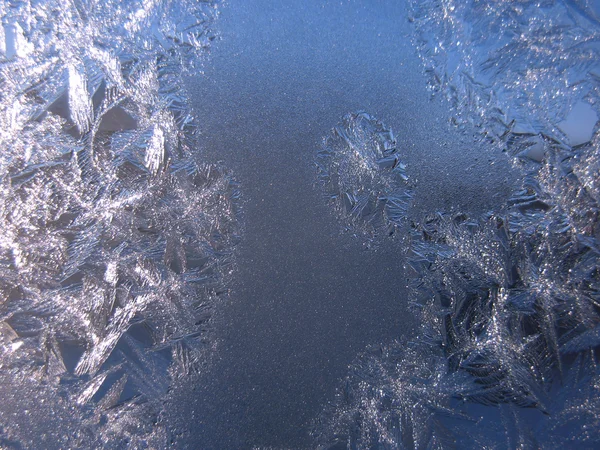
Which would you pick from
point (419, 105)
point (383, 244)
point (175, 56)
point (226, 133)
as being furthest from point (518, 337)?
point (175, 56)

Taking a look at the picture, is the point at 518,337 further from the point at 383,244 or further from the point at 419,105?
the point at 419,105

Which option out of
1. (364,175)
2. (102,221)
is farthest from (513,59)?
(102,221)

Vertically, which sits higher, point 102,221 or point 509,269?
point 102,221

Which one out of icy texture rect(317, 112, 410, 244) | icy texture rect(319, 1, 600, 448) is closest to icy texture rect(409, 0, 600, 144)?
icy texture rect(319, 1, 600, 448)

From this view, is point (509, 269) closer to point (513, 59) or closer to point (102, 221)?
point (513, 59)

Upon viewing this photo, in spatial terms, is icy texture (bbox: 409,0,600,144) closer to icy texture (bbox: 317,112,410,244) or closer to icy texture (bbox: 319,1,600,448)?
icy texture (bbox: 319,1,600,448)

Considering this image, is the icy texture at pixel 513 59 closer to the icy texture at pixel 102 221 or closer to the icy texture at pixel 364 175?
the icy texture at pixel 364 175
